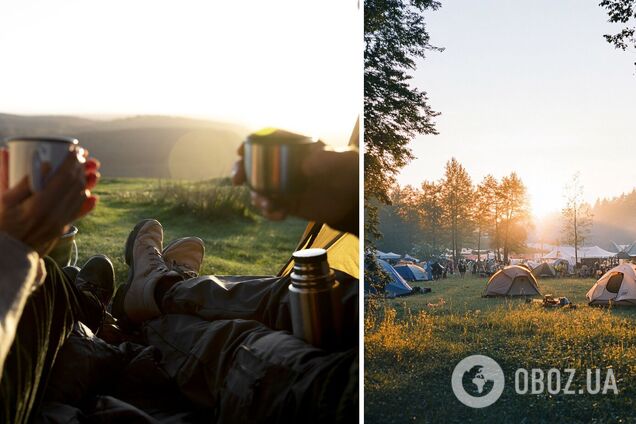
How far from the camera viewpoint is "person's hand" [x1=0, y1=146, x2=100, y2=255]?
4.12 ft

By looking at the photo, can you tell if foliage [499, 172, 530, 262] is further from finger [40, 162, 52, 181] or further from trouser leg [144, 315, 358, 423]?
finger [40, 162, 52, 181]

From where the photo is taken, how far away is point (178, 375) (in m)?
1.66

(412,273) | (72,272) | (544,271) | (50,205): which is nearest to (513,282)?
(544,271)

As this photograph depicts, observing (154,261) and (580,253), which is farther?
(580,253)

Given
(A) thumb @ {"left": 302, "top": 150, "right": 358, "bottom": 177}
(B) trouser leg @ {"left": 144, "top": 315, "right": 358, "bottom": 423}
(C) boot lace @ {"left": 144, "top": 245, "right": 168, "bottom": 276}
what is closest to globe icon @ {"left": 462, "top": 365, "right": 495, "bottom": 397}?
(B) trouser leg @ {"left": 144, "top": 315, "right": 358, "bottom": 423}

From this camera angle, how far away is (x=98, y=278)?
5.34ft

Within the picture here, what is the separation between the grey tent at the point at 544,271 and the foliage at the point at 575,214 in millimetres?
107

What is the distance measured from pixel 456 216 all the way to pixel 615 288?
61 cm

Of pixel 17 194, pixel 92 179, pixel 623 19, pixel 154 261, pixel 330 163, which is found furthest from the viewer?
pixel 623 19

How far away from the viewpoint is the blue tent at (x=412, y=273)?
2475 millimetres

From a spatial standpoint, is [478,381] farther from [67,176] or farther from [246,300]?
[67,176]

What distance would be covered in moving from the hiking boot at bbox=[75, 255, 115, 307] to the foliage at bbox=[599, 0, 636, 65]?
1801 millimetres

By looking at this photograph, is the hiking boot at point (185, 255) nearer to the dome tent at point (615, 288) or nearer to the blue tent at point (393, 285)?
the blue tent at point (393, 285)

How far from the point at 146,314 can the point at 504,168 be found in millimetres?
1273
